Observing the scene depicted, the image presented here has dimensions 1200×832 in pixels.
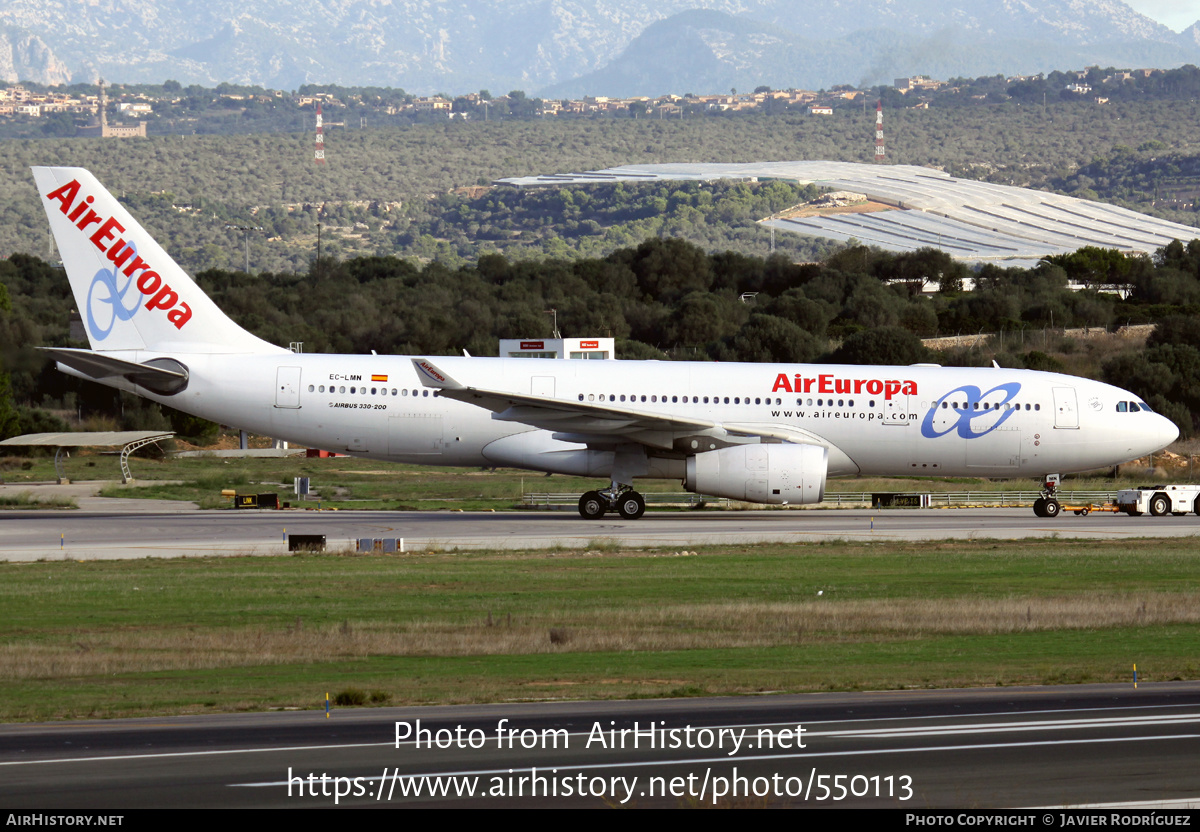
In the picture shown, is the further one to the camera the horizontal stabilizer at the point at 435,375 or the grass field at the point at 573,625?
the horizontal stabilizer at the point at 435,375

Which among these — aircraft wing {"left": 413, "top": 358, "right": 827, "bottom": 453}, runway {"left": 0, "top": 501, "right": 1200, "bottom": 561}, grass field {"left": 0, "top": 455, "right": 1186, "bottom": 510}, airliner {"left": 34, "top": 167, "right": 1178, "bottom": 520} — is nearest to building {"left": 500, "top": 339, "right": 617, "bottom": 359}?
grass field {"left": 0, "top": 455, "right": 1186, "bottom": 510}

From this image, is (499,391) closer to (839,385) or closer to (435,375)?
(435,375)

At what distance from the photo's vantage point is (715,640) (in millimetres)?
20016

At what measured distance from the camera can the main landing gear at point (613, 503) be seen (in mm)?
37750

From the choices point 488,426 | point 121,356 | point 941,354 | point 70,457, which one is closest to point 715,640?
point 488,426

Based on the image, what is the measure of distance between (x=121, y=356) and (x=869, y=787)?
98.4 ft

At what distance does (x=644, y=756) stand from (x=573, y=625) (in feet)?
29.6

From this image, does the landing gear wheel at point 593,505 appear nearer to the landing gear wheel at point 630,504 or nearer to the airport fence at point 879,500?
the landing gear wheel at point 630,504

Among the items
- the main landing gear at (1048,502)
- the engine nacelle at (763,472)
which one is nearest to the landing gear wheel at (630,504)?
the engine nacelle at (763,472)

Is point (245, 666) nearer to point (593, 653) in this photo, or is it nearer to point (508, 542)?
point (593, 653)

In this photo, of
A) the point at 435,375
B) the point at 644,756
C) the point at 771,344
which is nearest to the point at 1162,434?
the point at 435,375

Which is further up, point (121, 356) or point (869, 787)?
point (121, 356)

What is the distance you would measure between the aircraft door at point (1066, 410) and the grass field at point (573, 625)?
7.61 meters
